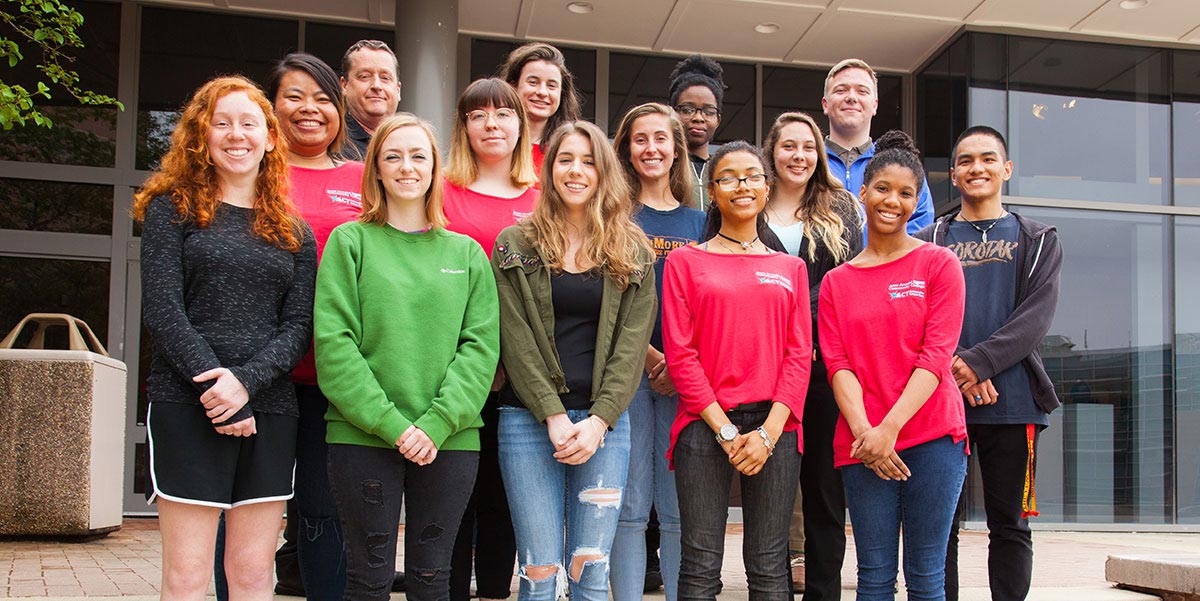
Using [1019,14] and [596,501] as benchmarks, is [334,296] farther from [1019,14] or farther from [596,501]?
[1019,14]

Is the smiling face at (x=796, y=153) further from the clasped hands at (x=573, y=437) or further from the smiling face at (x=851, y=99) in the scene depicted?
the clasped hands at (x=573, y=437)

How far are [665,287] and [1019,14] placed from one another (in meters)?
6.93

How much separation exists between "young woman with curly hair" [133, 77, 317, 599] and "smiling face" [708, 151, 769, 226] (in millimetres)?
1412

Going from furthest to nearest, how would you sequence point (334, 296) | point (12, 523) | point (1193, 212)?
1. point (1193, 212)
2. point (12, 523)
3. point (334, 296)

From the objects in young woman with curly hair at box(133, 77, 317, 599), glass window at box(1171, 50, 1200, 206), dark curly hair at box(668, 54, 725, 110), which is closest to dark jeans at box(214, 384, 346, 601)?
young woman with curly hair at box(133, 77, 317, 599)

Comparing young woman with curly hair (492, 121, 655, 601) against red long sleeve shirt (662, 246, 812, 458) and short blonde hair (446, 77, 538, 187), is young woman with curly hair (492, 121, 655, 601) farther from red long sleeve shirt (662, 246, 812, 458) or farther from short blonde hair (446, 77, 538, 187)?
short blonde hair (446, 77, 538, 187)

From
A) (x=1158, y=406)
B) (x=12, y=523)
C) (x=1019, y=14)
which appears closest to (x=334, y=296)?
(x=12, y=523)

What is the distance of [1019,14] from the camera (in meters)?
8.82

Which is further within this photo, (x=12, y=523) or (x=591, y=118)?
(x=591, y=118)

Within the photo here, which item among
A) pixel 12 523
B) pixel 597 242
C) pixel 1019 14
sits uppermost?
pixel 1019 14

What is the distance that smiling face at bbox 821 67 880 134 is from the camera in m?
4.41

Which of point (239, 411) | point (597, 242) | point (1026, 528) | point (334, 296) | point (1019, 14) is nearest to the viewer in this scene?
point (239, 411)

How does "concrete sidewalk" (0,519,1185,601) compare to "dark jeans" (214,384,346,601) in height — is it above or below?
below

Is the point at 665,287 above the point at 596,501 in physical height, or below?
above
